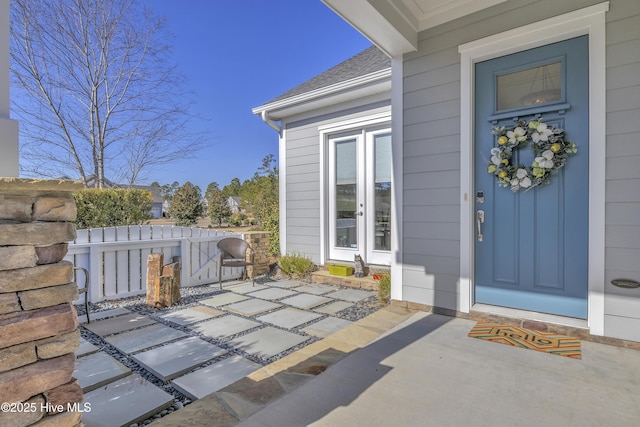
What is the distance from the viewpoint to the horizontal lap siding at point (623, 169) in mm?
2273

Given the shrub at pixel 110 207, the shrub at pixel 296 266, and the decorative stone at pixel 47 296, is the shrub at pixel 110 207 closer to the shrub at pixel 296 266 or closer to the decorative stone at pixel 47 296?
Result: the shrub at pixel 296 266

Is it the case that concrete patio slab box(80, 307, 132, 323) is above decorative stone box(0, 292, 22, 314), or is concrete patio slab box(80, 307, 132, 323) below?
below

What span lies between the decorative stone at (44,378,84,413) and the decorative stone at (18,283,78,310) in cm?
25

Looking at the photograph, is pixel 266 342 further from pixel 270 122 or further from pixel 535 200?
pixel 270 122

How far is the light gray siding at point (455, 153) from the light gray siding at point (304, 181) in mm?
1960

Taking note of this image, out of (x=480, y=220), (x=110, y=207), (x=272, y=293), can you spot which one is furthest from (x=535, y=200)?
(x=110, y=207)

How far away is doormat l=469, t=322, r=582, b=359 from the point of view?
227 cm

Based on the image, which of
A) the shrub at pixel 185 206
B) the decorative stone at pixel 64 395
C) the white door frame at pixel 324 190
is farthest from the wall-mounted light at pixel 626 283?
the shrub at pixel 185 206

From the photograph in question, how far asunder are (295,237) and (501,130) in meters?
3.54

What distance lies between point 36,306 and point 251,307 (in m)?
2.90

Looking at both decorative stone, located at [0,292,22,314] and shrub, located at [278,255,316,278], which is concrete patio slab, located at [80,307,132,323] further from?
decorative stone, located at [0,292,22,314]

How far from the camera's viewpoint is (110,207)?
7.39 meters

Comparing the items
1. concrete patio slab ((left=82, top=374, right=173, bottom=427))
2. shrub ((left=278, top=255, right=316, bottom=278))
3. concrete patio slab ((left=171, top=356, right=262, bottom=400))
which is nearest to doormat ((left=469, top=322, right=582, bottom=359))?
concrete patio slab ((left=171, top=356, right=262, bottom=400))

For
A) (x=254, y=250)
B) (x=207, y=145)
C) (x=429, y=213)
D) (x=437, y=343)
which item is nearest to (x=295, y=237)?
(x=254, y=250)
